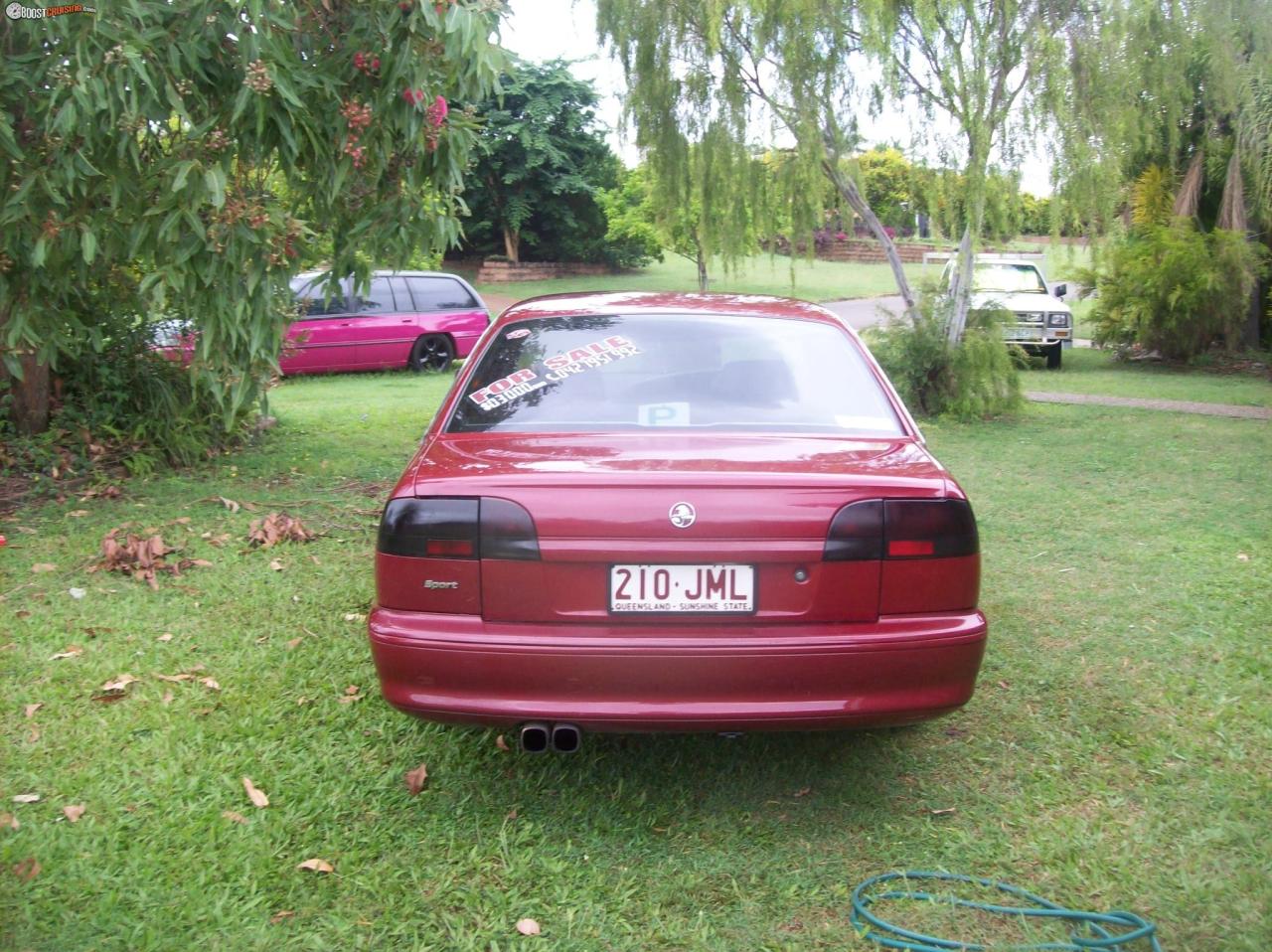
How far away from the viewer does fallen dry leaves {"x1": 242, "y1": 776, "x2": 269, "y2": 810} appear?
11.9ft

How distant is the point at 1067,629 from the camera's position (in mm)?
5219

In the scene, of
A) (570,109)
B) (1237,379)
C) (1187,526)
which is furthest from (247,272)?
(570,109)

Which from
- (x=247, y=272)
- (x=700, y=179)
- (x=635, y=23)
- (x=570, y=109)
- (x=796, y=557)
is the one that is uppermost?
(x=570, y=109)

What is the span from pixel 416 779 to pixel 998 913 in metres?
1.80

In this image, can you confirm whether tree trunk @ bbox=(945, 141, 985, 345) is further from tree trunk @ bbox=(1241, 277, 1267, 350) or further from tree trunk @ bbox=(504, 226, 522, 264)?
tree trunk @ bbox=(504, 226, 522, 264)

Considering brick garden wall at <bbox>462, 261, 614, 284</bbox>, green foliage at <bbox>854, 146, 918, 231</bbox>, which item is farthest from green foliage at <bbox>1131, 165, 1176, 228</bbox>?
brick garden wall at <bbox>462, 261, 614, 284</bbox>

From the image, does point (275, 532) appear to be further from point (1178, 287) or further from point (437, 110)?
point (1178, 287)

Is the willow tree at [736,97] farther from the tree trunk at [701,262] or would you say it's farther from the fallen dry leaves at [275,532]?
the fallen dry leaves at [275,532]

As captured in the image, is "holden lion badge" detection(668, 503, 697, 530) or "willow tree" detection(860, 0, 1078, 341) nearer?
"holden lion badge" detection(668, 503, 697, 530)

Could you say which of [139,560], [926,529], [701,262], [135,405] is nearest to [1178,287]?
[701,262]

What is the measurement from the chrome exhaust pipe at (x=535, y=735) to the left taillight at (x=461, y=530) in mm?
456

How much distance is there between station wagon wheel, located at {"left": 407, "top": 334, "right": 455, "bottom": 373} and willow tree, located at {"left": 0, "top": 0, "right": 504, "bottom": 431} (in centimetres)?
1005

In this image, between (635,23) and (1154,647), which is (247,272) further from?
(635,23)

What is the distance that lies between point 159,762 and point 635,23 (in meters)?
9.44
